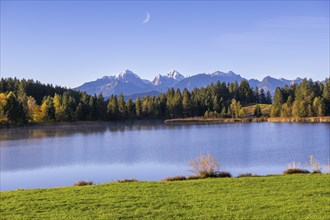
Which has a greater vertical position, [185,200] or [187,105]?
[187,105]

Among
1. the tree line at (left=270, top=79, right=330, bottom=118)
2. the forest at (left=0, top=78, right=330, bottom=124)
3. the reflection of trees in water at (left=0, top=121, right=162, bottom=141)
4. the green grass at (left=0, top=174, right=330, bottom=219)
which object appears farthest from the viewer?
the tree line at (left=270, top=79, right=330, bottom=118)

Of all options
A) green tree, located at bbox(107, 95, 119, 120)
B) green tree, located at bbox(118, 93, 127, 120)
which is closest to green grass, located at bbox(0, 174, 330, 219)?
green tree, located at bbox(107, 95, 119, 120)

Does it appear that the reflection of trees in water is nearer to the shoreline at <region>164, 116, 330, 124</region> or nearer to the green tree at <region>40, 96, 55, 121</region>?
the green tree at <region>40, 96, 55, 121</region>

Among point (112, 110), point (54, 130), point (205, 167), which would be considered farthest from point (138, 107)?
point (205, 167)

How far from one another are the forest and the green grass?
2850 inches

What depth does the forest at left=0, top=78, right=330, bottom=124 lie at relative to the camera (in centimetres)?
9531

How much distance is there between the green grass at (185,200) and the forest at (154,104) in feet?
238

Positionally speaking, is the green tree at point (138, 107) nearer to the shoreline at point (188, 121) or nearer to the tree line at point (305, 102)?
the shoreline at point (188, 121)

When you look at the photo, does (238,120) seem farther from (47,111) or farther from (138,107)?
(47,111)

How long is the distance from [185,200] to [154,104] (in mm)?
106414

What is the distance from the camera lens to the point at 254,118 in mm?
110438

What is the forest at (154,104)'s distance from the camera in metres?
95.3

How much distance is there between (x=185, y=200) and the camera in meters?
13.2

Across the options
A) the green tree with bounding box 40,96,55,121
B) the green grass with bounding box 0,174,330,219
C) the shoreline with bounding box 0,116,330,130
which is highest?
the green tree with bounding box 40,96,55,121
